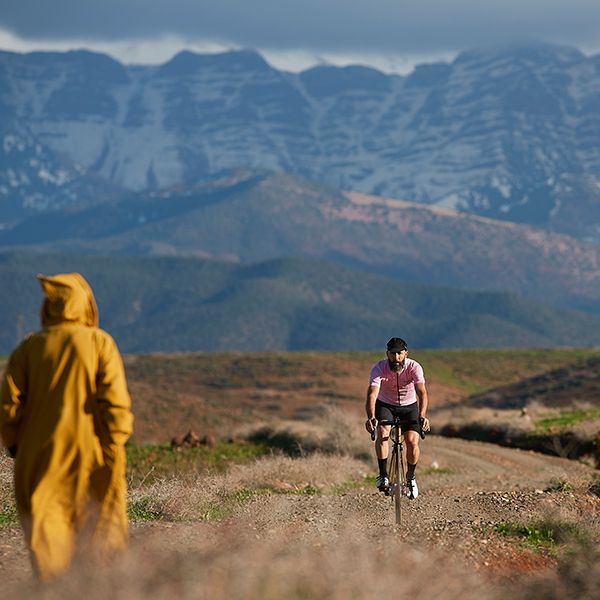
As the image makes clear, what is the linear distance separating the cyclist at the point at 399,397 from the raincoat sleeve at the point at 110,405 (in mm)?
5548

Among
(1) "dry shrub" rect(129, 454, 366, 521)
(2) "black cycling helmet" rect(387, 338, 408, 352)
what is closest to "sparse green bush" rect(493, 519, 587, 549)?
(2) "black cycling helmet" rect(387, 338, 408, 352)

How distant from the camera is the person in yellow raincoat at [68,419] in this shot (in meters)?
9.84

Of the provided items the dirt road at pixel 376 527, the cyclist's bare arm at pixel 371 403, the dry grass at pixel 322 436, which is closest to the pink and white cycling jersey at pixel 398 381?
the cyclist's bare arm at pixel 371 403

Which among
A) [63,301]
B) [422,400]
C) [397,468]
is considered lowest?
[397,468]

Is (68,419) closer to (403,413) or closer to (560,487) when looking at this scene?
(403,413)

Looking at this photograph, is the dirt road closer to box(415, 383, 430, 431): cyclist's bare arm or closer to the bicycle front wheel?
the bicycle front wheel

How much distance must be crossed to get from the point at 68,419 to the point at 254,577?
260cm

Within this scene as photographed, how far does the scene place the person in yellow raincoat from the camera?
32.3 ft

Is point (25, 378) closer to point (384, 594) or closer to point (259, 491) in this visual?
point (384, 594)

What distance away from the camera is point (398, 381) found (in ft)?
51.0

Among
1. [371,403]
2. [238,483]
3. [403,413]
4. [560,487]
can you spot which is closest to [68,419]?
[371,403]

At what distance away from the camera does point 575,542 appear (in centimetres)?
1313

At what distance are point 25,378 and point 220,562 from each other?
2.81 m

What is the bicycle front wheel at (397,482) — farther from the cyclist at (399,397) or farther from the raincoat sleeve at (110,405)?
the raincoat sleeve at (110,405)
